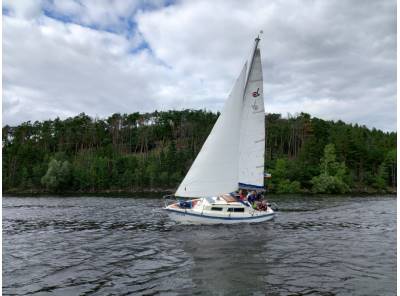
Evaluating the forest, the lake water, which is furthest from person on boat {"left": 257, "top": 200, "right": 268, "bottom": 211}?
the forest

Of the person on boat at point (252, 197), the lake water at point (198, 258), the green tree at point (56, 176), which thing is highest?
the green tree at point (56, 176)

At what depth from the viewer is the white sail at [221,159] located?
1264 inches

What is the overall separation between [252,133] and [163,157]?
8128cm

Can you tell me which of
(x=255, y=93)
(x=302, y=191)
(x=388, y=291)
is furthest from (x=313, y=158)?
(x=388, y=291)

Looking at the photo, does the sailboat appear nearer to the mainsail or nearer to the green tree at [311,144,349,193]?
the mainsail

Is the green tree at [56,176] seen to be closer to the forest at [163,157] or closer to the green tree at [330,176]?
the forest at [163,157]

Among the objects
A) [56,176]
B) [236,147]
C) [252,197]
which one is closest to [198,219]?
[252,197]

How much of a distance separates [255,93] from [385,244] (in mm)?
17833

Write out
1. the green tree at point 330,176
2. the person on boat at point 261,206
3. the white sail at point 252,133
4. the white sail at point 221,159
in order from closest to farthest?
the white sail at point 221,159, the person on boat at point 261,206, the white sail at point 252,133, the green tree at point 330,176

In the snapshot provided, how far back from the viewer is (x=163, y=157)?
115375mm

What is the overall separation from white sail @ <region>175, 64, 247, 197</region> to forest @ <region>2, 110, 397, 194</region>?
219 ft

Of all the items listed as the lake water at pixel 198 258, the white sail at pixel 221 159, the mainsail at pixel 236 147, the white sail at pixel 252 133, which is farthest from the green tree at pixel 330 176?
the white sail at pixel 221 159

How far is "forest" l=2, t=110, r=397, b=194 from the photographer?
339ft

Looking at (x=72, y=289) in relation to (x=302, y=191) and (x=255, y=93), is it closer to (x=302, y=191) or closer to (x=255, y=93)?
(x=255, y=93)
